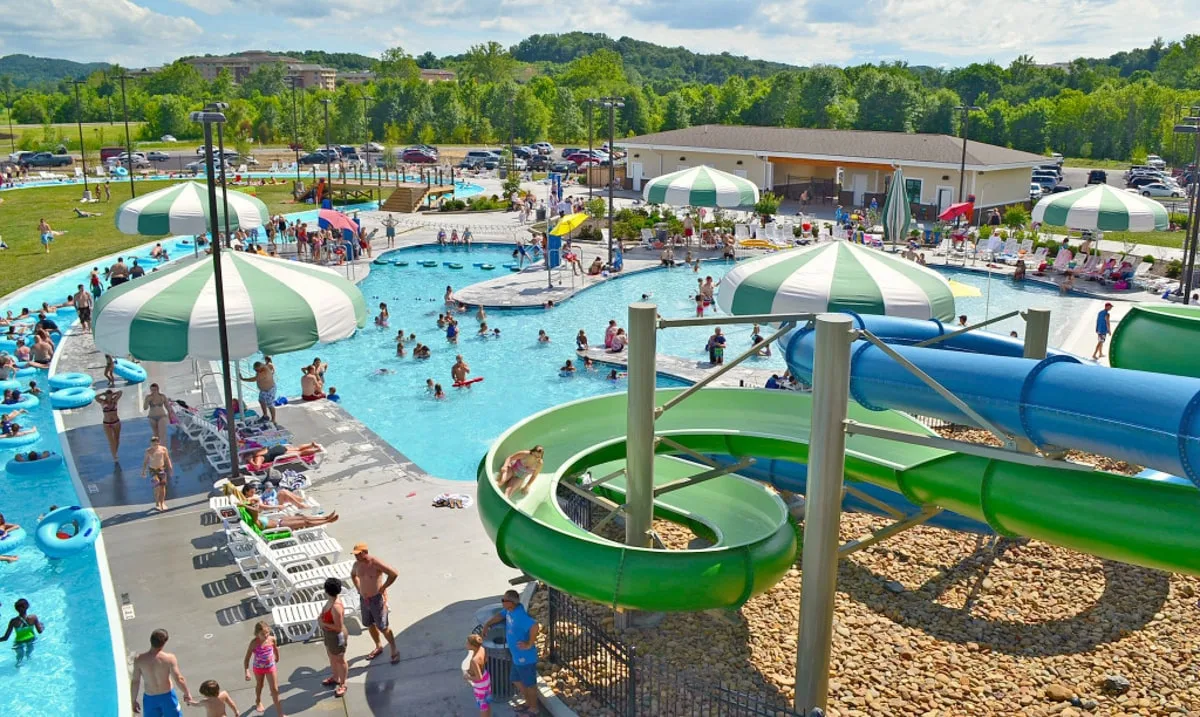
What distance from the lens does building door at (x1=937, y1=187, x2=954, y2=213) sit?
3947cm

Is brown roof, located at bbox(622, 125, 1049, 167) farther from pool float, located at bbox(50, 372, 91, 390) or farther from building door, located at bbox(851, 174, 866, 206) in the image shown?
pool float, located at bbox(50, 372, 91, 390)

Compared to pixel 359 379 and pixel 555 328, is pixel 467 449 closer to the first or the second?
pixel 359 379

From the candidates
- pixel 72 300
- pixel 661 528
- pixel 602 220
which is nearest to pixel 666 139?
pixel 602 220

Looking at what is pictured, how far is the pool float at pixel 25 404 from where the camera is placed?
1777 centimetres

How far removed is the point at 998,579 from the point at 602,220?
2770 cm

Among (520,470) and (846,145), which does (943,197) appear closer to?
(846,145)

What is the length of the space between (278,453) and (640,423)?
834cm

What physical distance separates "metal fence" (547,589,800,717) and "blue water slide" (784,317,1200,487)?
2.79 m

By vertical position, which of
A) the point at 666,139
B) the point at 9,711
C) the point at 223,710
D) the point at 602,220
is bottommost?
the point at 9,711

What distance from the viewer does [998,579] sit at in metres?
10.9

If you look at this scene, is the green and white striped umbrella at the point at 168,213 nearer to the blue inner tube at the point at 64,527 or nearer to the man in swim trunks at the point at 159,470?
the man in swim trunks at the point at 159,470

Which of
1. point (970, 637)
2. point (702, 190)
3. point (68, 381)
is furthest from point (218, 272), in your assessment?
point (702, 190)

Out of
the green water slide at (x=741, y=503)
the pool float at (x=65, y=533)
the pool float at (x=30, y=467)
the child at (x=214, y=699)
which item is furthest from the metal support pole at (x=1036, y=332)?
the pool float at (x=30, y=467)

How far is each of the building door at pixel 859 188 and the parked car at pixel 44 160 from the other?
54.2m
